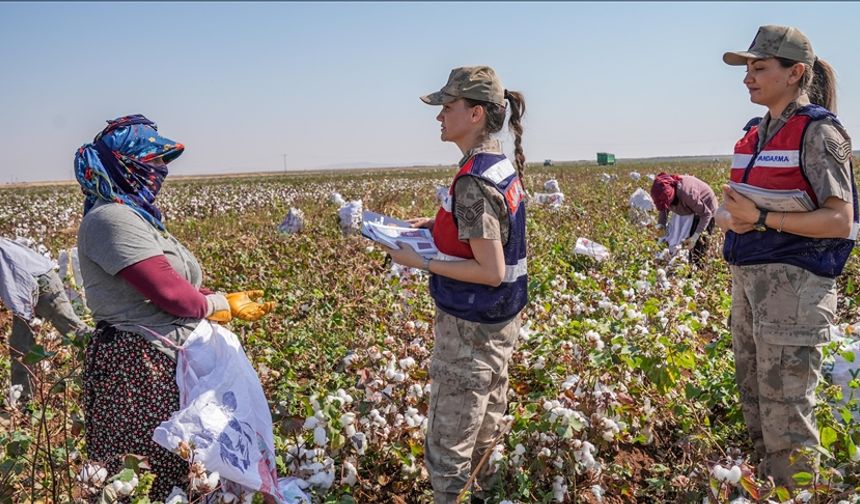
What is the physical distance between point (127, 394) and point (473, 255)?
1376 millimetres

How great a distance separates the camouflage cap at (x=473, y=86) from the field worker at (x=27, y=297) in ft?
9.96

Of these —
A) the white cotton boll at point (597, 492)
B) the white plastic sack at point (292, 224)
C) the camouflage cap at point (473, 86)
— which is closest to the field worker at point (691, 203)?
the white cotton boll at point (597, 492)

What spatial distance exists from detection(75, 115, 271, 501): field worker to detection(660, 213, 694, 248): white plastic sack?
4889 mm

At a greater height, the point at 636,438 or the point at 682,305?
the point at 682,305

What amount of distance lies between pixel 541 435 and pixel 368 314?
2458mm

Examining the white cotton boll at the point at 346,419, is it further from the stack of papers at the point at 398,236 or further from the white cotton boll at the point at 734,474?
the white cotton boll at the point at 734,474

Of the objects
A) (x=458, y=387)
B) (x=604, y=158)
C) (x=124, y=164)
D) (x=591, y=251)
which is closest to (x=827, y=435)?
(x=458, y=387)

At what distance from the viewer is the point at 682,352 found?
2883mm

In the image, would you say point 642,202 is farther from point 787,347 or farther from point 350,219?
point 787,347

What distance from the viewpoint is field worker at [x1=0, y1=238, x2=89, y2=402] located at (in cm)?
402

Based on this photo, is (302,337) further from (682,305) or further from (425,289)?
(682,305)

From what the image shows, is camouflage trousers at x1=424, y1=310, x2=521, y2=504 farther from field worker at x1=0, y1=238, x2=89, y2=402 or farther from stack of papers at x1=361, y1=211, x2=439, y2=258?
field worker at x1=0, y1=238, x2=89, y2=402

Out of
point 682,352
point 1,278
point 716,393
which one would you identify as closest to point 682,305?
point 716,393

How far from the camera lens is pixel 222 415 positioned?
2279mm
